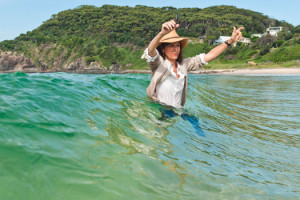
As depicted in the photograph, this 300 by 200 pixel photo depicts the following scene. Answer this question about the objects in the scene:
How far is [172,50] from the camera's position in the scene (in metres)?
4.39

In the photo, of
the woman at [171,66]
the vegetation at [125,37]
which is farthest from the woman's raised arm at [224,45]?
the vegetation at [125,37]

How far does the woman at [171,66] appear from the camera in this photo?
4281 millimetres

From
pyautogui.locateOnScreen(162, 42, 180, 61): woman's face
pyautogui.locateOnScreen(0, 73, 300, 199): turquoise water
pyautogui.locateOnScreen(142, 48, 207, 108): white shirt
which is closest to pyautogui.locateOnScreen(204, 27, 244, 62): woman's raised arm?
pyautogui.locateOnScreen(142, 48, 207, 108): white shirt

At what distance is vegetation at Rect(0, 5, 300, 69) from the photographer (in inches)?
2376

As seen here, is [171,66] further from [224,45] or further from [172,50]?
[224,45]

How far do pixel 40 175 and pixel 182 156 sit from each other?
161cm

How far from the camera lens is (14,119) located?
2.86 metres

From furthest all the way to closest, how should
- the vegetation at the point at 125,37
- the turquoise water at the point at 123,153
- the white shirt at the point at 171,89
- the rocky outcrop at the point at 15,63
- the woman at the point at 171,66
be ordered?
the rocky outcrop at the point at 15,63 → the vegetation at the point at 125,37 → the white shirt at the point at 171,89 → the woman at the point at 171,66 → the turquoise water at the point at 123,153

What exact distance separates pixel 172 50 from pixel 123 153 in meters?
2.38

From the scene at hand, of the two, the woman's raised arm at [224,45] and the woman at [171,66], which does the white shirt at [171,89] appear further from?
the woman's raised arm at [224,45]

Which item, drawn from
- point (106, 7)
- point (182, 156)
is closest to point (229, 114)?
point (182, 156)

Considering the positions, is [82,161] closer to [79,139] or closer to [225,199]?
[79,139]

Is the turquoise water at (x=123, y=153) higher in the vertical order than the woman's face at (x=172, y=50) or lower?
lower

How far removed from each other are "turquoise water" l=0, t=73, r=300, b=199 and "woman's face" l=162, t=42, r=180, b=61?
101cm
